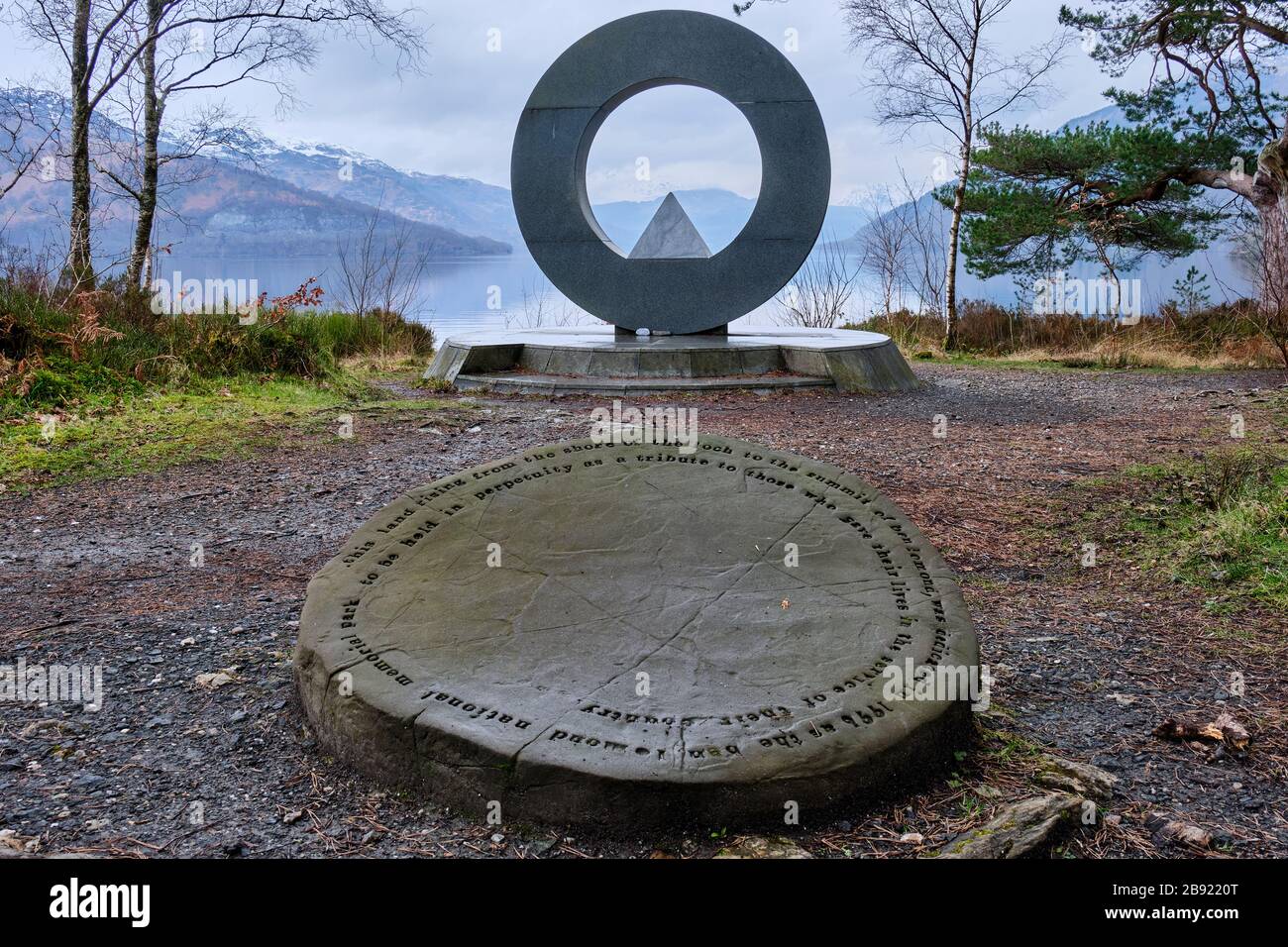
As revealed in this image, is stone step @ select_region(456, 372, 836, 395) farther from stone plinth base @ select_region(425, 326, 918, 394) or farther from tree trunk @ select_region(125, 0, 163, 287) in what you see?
tree trunk @ select_region(125, 0, 163, 287)

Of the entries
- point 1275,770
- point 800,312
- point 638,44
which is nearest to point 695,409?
point 638,44

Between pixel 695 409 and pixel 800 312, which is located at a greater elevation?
pixel 800 312

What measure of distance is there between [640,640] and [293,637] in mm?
1452

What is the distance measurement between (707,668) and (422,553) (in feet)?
3.46

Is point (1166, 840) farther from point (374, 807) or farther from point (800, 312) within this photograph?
point (800, 312)

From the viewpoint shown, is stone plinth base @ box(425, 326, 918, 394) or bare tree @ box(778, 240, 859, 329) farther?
bare tree @ box(778, 240, 859, 329)

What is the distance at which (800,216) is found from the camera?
9.73m

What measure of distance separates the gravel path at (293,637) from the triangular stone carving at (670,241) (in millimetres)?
3747

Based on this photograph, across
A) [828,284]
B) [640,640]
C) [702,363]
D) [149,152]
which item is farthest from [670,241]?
[640,640]

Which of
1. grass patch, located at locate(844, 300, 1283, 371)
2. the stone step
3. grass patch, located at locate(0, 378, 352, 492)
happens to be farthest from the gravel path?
Answer: grass patch, located at locate(844, 300, 1283, 371)

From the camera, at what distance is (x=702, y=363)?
914cm

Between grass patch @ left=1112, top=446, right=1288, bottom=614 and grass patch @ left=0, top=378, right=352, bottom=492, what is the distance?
5.29 meters

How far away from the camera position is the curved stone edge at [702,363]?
29.6ft

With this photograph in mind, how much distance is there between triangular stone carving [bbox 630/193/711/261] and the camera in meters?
10.3
